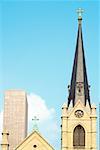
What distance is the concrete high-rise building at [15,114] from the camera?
126 m

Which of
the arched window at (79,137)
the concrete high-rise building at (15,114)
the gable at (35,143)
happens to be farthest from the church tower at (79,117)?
the concrete high-rise building at (15,114)

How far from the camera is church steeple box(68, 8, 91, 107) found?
51.3m

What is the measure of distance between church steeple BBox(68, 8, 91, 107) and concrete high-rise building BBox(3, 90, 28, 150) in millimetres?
74508

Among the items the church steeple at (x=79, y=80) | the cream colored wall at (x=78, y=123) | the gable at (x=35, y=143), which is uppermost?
the church steeple at (x=79, y=80)

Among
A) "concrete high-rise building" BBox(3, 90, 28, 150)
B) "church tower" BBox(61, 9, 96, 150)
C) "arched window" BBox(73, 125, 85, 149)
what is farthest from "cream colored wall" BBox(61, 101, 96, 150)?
"concrete high-rise building" BBox(3, 90, 28, 150)

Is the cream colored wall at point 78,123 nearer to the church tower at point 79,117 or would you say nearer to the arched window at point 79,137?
the church tower at point 79,117

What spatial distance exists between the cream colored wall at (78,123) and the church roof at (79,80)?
43.0 inches

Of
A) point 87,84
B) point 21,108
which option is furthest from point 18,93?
point 87,84

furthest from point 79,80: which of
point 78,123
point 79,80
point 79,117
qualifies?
point 78,123

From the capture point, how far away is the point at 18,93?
12812cm

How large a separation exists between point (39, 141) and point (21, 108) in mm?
78936

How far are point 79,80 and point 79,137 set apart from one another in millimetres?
6870

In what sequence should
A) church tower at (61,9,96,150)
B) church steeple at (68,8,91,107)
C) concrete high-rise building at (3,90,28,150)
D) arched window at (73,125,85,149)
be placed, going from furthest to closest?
concrete high-rise building at (3,90,28,150) < church steeple at (68,8,91,107) < church tower at (61,9,96,150) < arched window at (73,125,85,149)

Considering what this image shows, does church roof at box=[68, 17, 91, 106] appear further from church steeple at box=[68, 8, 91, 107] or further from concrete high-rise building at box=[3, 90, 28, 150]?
concrete high-rise building at box=[3, 90, 28, 150]
